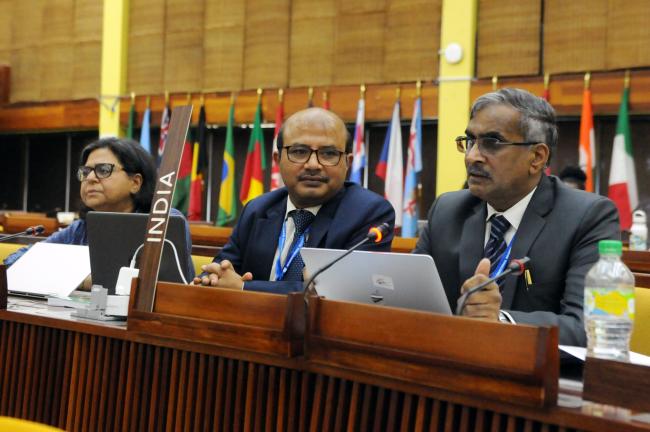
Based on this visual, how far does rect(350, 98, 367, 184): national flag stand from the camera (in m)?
8.23

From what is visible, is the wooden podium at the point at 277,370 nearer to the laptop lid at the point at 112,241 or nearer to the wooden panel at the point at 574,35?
the laptop lid at the point at 112,241

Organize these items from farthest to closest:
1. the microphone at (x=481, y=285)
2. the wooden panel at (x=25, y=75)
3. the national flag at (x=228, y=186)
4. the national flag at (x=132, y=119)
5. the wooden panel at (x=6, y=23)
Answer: the wooden panel at (x=6, y=23), the wooden panel at (x=25, y=75), the national flag at (x=132, y=119), the national flag at (x=228, y=186), the microphone at (x=481, y=285)

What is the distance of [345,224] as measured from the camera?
2650 millimetres

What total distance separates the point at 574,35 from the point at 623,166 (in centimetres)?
139

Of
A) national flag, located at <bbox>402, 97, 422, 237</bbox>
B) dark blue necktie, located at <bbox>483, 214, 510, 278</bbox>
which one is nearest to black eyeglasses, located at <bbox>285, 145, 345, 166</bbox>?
dark blue necktie, located at <bbox>483, 214, 510, 278</bbox>

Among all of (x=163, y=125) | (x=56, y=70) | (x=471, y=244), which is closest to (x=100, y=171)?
(x=471, y=244)

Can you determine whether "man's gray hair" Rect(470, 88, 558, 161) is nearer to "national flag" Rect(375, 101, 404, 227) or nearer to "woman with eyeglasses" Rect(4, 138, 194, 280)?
"woman with eyeglasses" Rect(4, 138, 194, 280)

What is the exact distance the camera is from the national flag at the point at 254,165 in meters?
8.89

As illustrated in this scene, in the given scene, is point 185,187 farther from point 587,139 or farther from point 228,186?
point 587,139

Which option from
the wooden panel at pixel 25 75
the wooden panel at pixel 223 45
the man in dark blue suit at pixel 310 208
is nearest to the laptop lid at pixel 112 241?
the man in dark blue suit at pixel 310 208

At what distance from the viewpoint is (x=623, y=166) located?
23.4ft

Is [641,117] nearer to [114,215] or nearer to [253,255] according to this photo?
[253,255]

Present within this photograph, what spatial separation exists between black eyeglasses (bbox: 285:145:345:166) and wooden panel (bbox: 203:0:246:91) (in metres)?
6.91

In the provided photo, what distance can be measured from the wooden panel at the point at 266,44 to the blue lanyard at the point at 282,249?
652cm
